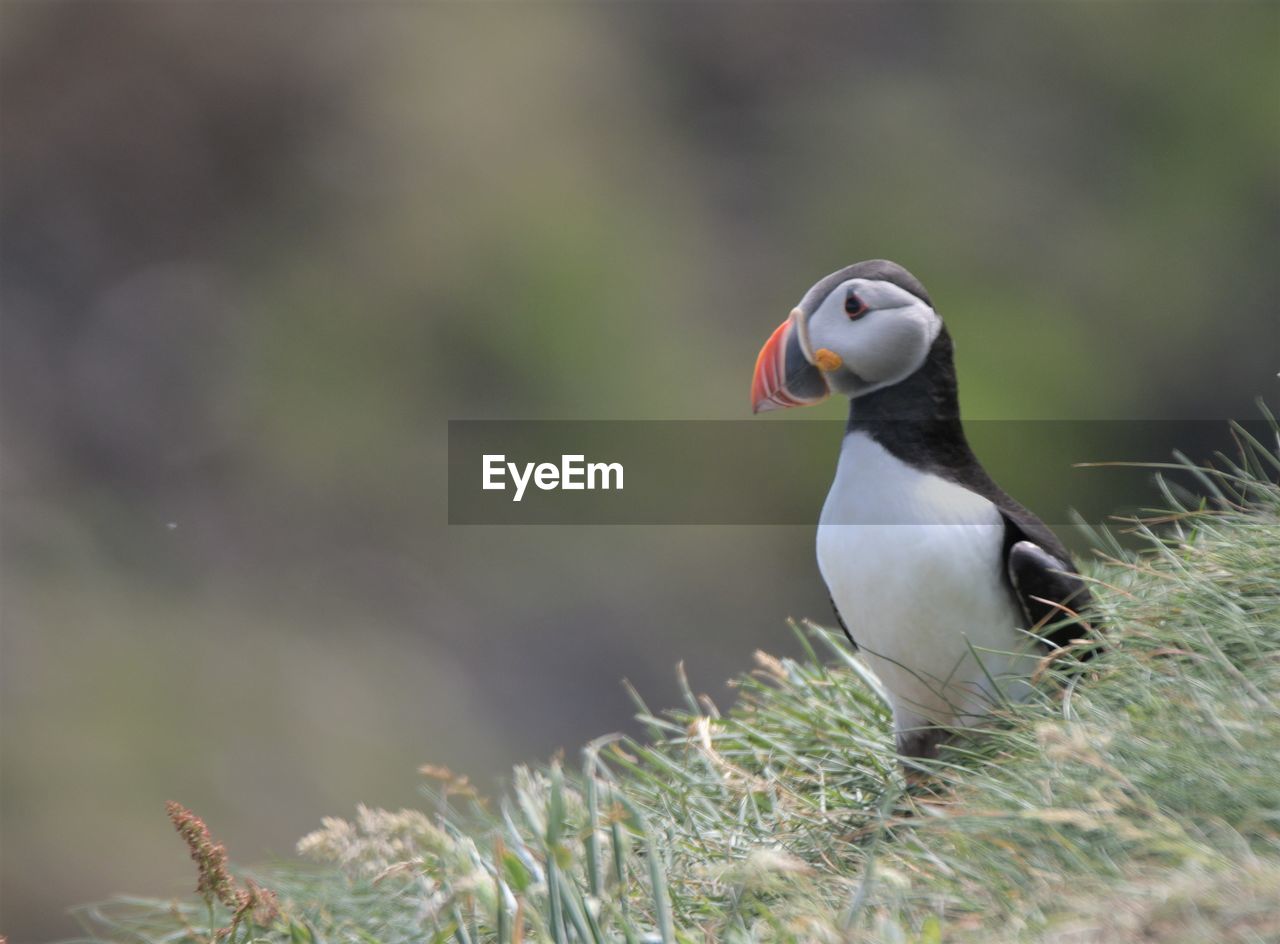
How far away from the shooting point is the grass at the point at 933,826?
5.56 ft

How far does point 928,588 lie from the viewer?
2.50m

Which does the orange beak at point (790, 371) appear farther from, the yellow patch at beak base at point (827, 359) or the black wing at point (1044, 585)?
the black wing at point (1044, 585)

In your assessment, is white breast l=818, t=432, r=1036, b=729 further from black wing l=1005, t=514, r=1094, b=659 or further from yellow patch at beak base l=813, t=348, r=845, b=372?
yellow patch at beak base l=813, t=348, r=845, b=372

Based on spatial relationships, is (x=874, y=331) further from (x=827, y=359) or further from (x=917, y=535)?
(x=917, y=535)

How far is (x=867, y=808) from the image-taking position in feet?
8.36

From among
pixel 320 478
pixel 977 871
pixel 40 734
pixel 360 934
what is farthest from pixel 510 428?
pixel 977 871

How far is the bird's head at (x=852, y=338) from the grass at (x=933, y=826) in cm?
55

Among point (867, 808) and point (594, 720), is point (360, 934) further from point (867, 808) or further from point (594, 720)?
point (594, 720)
